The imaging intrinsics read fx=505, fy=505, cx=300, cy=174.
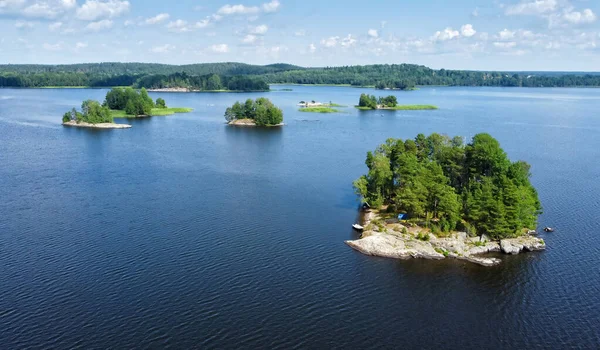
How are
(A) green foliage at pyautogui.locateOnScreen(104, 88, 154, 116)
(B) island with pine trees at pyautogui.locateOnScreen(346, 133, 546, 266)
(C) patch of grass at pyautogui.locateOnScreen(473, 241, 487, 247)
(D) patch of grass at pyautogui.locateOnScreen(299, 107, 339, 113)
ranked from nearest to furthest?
(B) island with pine trees at pyautogui.locateOnScreen(346, 133, 546, 266) < (C) patch of grass at pyautogui.locateOnScreen(473, 241, 487, 247) < (A) green foliage at pyautogui.locateOnScreen(104, 88, 154, 116) < (D) patch of grass at pyautogui.locateOnScreen(299, 107, 339, 113)

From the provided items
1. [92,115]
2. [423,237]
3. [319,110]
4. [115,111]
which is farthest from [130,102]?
[423,237]

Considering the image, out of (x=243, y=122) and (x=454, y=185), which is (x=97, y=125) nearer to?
(x=243, y=122)

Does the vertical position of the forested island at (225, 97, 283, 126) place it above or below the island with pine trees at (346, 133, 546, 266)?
above

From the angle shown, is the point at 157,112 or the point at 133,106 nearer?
the point at 133,106

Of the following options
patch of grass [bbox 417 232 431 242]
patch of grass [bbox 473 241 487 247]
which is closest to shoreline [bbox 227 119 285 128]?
patch of grass [bbox 417 232 431 242]

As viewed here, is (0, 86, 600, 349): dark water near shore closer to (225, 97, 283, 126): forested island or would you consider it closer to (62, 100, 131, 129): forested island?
(62, 100, 131, 129): forested island

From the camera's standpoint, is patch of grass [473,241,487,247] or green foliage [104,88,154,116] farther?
green foliage [104,88,154,116]

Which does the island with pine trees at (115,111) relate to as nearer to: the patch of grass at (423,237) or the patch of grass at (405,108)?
the patch of grass at (405,108)
